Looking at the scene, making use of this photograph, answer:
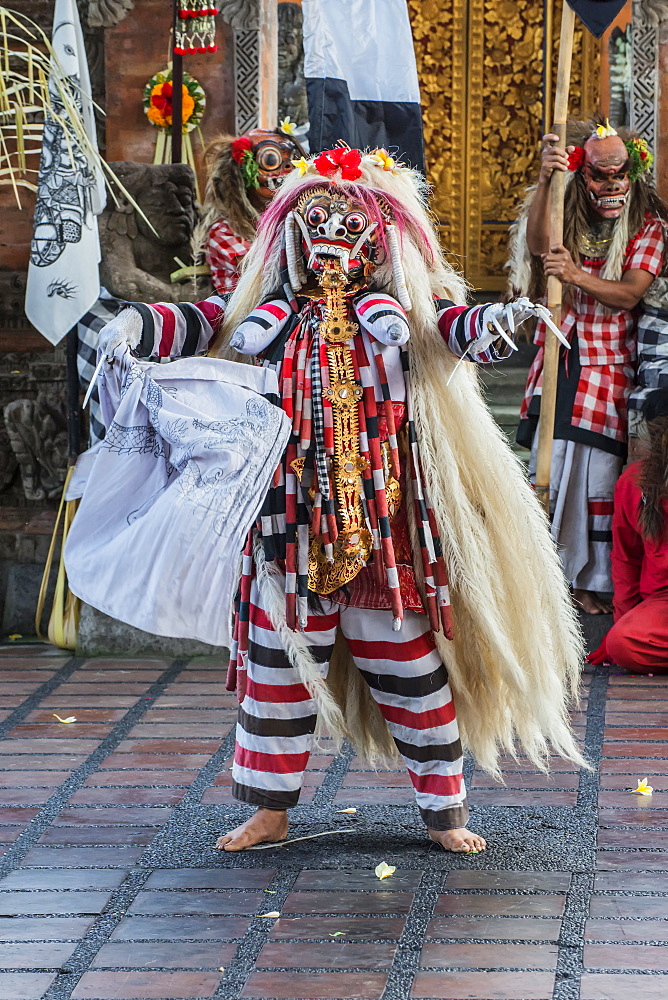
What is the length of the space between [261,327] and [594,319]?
8.16 feet

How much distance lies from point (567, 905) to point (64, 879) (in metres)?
1.14

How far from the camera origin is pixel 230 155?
193 inches

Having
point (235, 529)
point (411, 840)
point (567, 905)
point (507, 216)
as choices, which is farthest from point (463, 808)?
point (507, 216)

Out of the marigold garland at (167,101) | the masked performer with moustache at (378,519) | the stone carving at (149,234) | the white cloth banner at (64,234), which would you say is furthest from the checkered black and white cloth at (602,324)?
the marigold garland at (167,101)

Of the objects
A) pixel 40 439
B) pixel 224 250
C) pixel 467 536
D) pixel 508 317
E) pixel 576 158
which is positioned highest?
pixel 576 158

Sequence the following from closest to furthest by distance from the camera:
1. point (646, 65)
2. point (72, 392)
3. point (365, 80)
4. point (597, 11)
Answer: point (597, 11)
point (365, 80)
point (72, 392)
point (646, 65)

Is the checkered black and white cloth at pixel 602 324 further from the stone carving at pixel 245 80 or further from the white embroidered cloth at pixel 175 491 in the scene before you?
the white embroidered cloth at pixel 175 491

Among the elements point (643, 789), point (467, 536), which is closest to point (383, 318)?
point (467, 536)

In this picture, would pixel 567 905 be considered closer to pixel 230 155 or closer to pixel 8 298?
pixel 230 155

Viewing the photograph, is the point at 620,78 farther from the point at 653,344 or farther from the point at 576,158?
the point at 653,344

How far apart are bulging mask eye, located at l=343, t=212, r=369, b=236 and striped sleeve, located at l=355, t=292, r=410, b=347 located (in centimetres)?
16

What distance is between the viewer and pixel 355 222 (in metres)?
3.03

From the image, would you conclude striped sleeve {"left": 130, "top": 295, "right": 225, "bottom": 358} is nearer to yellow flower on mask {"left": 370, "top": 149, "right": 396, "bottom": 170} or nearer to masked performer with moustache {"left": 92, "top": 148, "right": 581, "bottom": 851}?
masked performer with moustache {"left": 92, "top": 148, "right": 581, "bottom": 851}

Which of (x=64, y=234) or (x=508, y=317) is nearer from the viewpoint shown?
(x=508, y=317)
